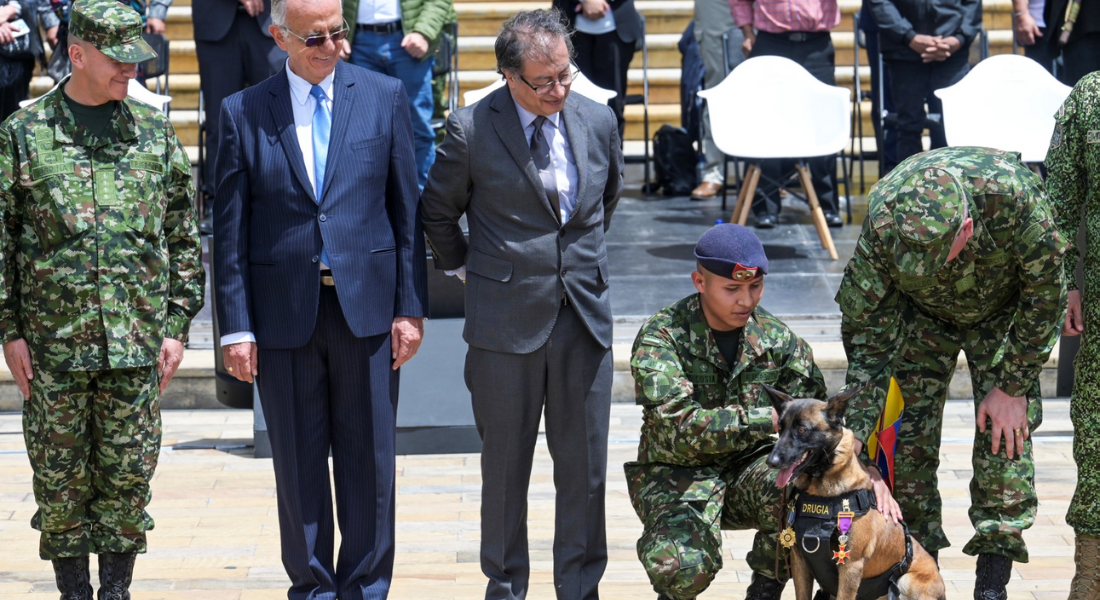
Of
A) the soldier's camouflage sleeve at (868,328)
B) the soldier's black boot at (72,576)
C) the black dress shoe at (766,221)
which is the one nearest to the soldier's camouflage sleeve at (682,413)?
the soldier's camouflage sleeve at (868,328)

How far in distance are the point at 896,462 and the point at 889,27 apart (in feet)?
14.1

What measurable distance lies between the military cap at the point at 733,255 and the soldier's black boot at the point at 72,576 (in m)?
1.80

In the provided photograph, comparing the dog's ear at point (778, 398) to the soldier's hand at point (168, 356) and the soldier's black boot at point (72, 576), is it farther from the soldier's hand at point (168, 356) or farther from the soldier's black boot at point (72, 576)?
the soldier's black boot at point (72, 576)

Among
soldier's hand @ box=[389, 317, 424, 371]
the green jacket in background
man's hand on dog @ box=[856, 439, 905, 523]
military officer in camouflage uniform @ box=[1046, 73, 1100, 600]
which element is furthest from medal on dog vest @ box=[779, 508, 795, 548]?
the green jacket in background

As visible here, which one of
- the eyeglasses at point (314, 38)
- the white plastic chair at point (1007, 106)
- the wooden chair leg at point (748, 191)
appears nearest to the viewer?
the eyeglasses at point (314, 38)

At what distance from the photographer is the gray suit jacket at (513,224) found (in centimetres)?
345

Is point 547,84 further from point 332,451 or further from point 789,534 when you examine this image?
point 789,534

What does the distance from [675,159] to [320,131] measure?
5.52 m

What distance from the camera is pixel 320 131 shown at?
135 inches

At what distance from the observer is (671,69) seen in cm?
1006

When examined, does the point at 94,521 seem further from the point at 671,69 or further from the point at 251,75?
the point at 671,69

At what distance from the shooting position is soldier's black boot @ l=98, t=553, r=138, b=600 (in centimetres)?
356

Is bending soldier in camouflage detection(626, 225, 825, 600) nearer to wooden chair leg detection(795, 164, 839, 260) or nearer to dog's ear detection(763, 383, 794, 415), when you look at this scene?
dog's ear detection(763, 383, 794, 415)

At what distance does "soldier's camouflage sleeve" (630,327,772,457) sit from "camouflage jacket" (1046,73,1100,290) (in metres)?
0.93
